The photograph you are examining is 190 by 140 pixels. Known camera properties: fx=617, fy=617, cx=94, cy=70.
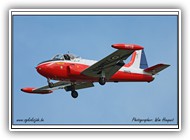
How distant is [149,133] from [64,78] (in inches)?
84.3

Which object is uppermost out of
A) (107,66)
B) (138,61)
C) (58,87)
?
(138,61)

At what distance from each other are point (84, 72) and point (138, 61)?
129 centimetres

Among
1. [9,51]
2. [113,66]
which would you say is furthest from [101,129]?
[9,51]

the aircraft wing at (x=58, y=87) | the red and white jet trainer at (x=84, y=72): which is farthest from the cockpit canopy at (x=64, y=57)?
the aircraft wing at (x=58, y=87)

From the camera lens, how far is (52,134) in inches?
458

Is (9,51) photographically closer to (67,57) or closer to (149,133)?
(67,57)

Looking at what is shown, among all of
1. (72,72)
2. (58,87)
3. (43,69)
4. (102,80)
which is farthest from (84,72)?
(43,69)

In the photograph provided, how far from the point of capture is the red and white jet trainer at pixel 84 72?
12.3 metres

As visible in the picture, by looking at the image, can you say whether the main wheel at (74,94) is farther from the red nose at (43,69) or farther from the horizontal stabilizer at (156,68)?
the horizontal stabilizer at (156,68)

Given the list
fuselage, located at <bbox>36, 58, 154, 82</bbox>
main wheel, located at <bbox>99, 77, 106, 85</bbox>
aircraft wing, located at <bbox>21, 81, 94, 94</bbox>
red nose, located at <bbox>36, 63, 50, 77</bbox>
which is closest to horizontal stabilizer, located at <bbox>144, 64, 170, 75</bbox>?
fuselage, located at <bbox>36, 58, 154, 82</bbox>

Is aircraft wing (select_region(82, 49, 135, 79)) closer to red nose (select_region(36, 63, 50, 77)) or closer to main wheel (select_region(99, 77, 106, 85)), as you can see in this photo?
main wheel (select_region(99, 77, 106, 85))

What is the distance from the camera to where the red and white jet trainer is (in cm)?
1234

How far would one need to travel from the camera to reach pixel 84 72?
41.1ft

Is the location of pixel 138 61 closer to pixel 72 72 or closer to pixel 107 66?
pixel 107 66
